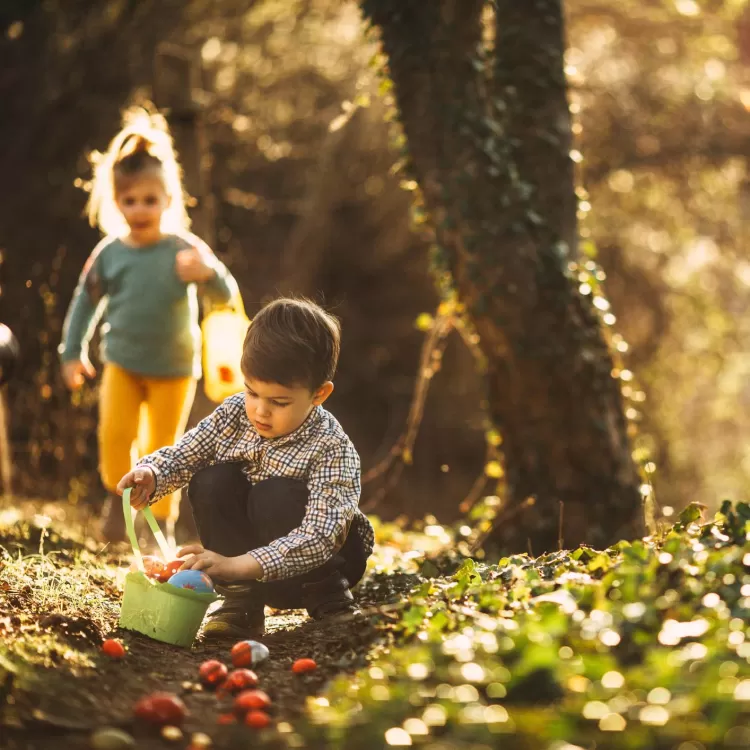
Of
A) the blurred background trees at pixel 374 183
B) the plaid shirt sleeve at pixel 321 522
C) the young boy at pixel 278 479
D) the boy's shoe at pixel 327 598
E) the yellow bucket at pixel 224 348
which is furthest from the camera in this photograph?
the blurred background trees at pixel 374 183

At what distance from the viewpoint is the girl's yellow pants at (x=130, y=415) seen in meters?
4.39

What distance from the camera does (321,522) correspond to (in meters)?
2.87

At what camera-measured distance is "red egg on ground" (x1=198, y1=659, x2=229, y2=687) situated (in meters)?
2.37

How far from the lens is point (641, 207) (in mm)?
9430

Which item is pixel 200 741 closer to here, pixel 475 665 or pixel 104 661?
pixel 475 665

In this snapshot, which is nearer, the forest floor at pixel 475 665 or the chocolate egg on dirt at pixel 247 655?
the forest floor at pixel 475 665

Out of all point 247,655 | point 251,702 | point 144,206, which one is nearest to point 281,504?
point 247,655

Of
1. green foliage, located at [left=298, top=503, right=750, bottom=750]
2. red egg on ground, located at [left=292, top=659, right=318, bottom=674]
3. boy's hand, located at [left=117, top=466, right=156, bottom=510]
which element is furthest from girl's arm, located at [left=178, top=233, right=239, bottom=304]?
red egg on ground, located at [left=292, top=659, right=318, bottom=674]

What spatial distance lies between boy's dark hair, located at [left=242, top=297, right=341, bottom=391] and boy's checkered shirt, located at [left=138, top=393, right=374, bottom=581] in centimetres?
19

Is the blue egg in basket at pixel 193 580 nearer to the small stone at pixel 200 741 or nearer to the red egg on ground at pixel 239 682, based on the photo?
the red egg on ground at pixel 239 682

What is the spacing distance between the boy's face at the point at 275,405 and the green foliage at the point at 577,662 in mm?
632

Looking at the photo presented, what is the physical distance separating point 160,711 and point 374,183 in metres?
7.79

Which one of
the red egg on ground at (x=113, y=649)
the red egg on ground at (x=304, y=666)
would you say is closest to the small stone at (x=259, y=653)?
the red egg on ground at (x=304, y=666)

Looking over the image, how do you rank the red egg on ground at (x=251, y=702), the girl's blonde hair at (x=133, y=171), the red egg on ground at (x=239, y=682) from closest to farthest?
1. the red egg on ground at (x=251, y=702)
2. the red egg on ground at (x=239, y=682)
3. the girl's blonde hair at (x=133, y=171)
